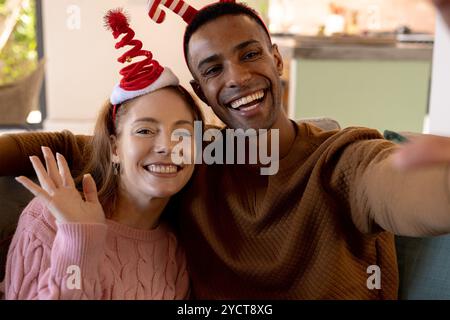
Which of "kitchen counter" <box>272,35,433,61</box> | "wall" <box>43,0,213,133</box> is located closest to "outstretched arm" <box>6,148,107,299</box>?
"kitchen counter" <box>272,35,433,61</box>

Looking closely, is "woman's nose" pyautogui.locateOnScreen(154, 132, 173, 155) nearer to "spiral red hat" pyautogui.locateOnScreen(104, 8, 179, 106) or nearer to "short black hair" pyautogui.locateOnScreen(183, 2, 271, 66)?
"spiral red hat" pyautogui.locateOnScreen(104, 8, 179, 106)

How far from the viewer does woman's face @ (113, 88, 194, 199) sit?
44.9 inches

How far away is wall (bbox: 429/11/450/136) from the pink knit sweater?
126cm

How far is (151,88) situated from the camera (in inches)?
47.2

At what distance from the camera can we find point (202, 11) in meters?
1.29

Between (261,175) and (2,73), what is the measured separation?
15.2 feet

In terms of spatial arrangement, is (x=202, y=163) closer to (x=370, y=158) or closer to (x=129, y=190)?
(x=129, y=190)

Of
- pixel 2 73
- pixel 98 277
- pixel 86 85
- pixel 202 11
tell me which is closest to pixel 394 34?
pixel 86 85

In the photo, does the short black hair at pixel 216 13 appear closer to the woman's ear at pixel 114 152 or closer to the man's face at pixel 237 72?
the man's face at pixel 237 72

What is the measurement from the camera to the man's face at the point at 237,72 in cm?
124

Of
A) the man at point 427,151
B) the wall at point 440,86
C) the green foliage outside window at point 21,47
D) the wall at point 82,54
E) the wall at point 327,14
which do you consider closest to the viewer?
the man at point 427,151

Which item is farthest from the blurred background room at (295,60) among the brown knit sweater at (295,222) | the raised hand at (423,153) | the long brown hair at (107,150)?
the long brown hair at (107,150)

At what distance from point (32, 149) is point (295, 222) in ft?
2.05
